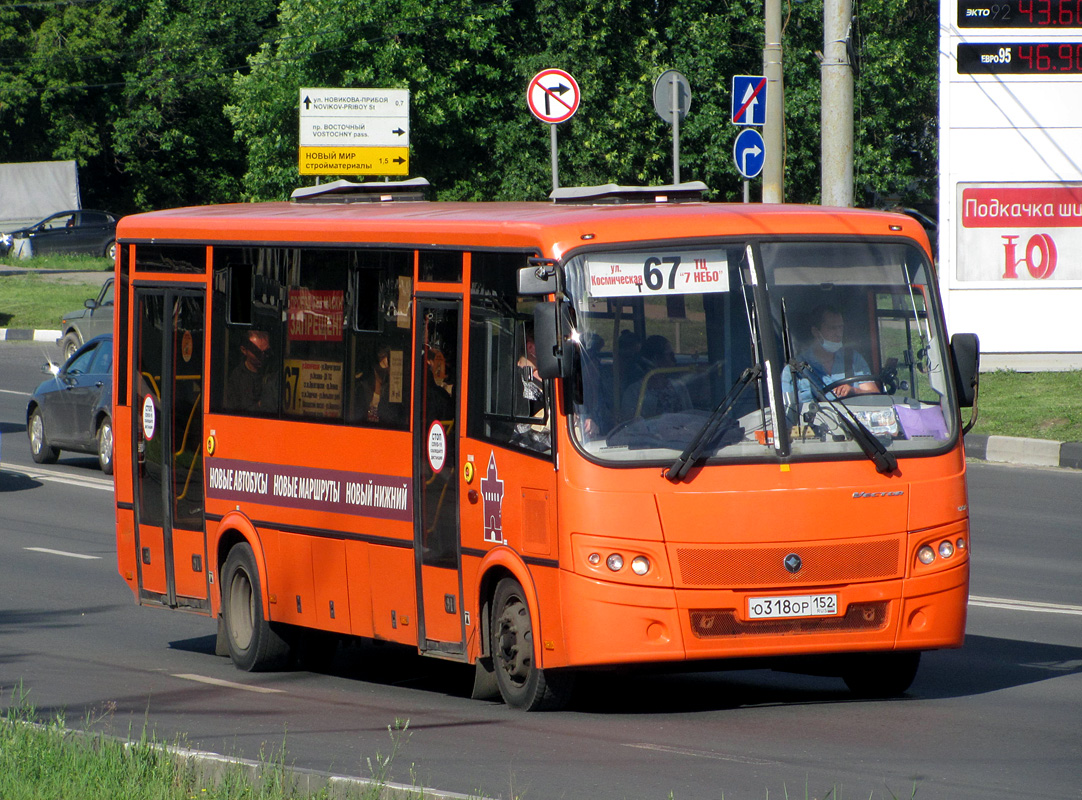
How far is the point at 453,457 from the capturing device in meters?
8.66

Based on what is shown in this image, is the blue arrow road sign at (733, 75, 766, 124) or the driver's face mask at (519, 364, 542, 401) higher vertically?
the blue arrow road sign at (733, 75, 766, 124)

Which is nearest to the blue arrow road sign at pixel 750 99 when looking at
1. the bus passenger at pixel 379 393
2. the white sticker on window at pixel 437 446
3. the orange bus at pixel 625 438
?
the orange bus at pixel 625 438

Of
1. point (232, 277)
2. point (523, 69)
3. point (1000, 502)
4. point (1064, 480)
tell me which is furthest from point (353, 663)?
point (523, 69)

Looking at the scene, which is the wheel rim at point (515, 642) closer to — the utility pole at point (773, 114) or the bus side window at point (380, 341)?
the bus side window at point (380, 341)

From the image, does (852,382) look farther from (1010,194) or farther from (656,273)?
(1010,194)

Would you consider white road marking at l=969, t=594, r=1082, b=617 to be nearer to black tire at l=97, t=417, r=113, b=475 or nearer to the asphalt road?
the asphalt road

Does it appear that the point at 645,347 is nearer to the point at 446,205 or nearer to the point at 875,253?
the point at 875,253

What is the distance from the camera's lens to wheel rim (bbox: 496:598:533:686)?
8133 millimetres

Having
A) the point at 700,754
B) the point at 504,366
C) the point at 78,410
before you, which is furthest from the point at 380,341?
the point at 78,410

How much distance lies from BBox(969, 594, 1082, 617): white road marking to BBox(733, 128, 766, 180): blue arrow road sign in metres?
8.29

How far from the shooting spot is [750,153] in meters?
19.2

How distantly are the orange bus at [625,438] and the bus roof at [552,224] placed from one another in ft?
0.06

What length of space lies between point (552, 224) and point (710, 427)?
1.15 meters

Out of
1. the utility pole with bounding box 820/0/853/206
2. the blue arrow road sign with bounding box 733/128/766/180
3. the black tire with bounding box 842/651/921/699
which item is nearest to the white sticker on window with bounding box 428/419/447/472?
the black tire with bounding box 842/651/921/699
